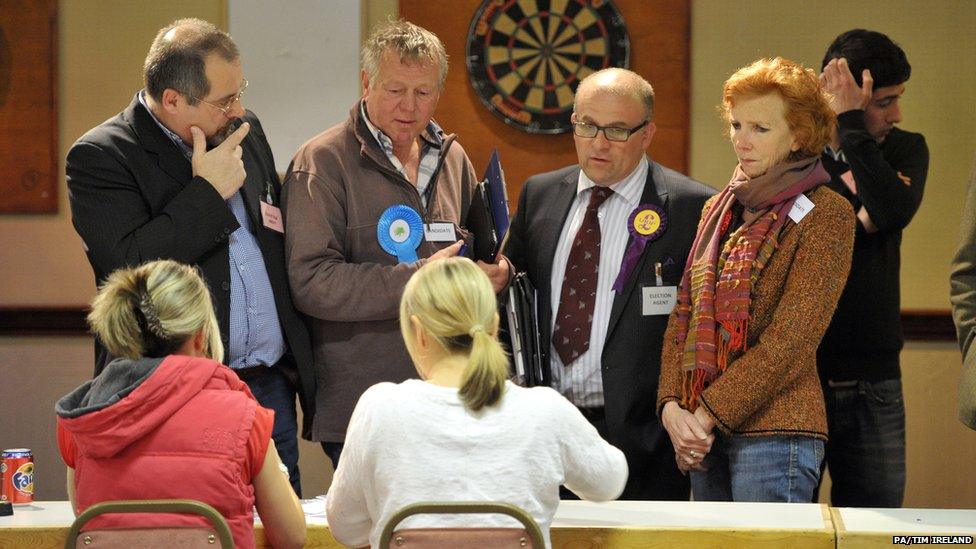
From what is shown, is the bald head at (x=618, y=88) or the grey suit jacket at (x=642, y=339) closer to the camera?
the grey suit jacket at (x=642, y=339)

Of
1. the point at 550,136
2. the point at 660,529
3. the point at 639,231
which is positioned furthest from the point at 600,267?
the point at 550,136

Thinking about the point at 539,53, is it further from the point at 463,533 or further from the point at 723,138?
the point at 463,533

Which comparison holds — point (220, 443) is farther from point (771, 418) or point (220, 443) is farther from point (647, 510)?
point (771, 418)

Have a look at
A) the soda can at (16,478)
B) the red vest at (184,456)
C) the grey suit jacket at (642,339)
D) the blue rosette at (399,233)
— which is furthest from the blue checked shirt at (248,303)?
the red vest at (184,456)

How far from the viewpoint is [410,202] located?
3457 mm

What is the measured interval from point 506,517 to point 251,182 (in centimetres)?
162

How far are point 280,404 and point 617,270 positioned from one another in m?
1.05

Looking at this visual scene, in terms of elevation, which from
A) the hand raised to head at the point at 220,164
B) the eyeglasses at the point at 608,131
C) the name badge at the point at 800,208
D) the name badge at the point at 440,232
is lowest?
the name badge at the point at 440,232

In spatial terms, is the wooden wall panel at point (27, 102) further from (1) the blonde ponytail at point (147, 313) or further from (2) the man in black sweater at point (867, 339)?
(2) the man in black sweater at point (867, 339)

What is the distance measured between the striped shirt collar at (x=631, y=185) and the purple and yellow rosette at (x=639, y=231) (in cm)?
6

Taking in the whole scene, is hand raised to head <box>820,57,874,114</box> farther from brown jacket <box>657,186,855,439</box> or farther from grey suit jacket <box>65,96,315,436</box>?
grey suit jacket <box>65,96,315,436</box>

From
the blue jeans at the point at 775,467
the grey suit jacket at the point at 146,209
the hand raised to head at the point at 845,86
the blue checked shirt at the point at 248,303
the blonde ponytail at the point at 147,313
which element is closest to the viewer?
the blonde ponytail at the point at 147,313

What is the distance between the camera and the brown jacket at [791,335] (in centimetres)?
291

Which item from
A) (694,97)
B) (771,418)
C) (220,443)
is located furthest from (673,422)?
(694,97)
